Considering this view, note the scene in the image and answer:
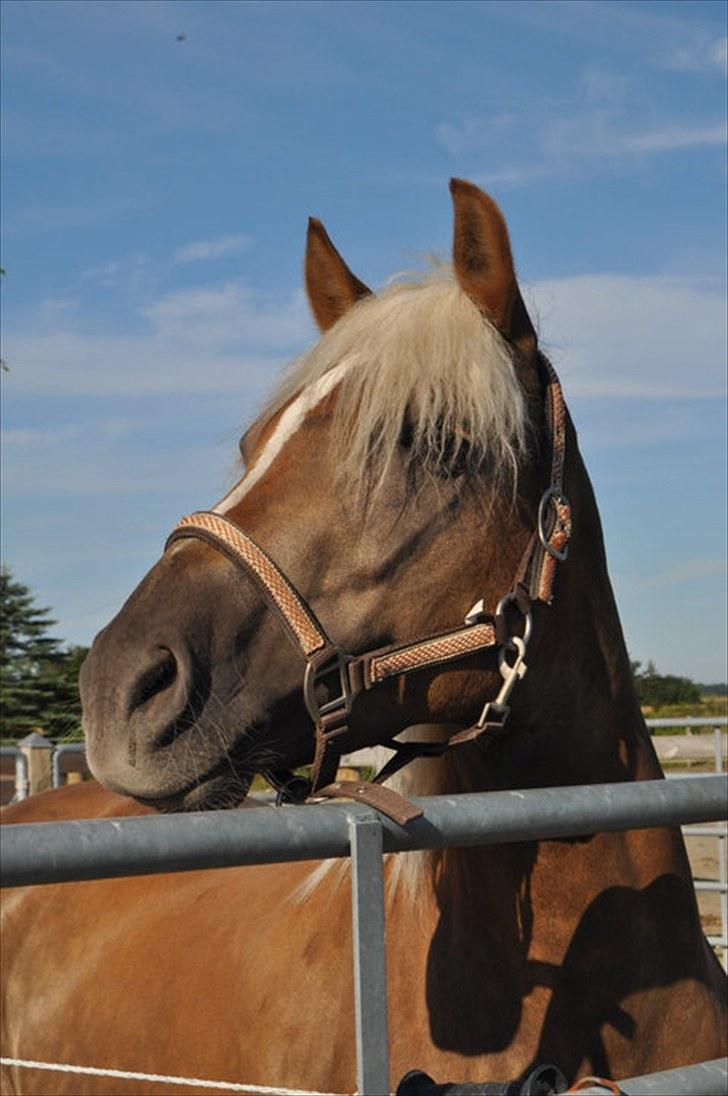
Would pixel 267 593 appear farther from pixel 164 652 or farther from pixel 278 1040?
pixel 278 1040

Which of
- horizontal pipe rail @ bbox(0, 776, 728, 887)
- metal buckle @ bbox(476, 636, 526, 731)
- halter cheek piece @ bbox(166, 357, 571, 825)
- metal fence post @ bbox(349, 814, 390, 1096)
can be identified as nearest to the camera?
horizontal pipe rail @ bbox(0, 776, 728, 887)

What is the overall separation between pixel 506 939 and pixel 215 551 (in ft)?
2.65

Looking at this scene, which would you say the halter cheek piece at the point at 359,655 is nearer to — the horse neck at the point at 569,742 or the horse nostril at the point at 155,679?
the horse neck at the point at 569,742

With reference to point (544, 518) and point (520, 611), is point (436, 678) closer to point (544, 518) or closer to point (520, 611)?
point (520, 611)

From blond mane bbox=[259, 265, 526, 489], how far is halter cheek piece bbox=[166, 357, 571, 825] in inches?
6.8

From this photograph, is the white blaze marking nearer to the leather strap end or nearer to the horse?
the horse

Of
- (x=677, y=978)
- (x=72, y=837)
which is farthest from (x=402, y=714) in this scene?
(x=72, y=837)

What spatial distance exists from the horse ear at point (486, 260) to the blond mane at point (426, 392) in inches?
1.3

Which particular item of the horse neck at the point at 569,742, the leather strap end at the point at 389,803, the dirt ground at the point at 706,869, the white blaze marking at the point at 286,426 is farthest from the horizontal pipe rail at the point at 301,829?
the dirt ground at the point at 706,869

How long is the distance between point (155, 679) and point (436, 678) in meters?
0.46

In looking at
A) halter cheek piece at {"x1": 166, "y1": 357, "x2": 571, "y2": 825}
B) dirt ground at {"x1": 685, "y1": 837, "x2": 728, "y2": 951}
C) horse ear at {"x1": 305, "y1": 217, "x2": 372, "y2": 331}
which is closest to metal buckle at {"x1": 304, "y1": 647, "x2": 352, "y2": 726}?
halter cheek piece at {"x1": 166, "y1": 357, "x2": 571, "y2": 825}

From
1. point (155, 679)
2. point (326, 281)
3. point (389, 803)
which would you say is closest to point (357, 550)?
point (155, 679)

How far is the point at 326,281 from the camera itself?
8.89ft

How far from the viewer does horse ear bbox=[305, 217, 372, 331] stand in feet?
8.80
